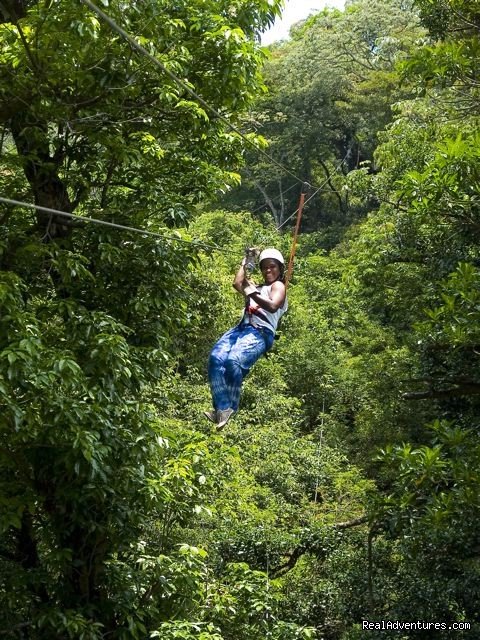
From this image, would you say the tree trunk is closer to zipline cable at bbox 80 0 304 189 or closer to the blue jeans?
zipline cable at bbox 80 0 304 189

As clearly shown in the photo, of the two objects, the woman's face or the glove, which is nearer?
the glove

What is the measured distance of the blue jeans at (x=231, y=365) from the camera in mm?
4898

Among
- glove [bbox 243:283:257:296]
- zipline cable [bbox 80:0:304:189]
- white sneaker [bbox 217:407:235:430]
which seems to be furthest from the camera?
glove [bbox 243:283:257:296]

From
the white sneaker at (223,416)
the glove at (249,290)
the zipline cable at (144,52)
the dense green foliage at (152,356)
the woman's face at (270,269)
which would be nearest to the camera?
the zipline cable at (144,52)

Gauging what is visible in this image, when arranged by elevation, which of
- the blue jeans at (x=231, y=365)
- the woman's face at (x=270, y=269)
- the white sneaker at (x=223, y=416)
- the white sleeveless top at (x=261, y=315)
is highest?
the woman's face at (x=270, y=269)

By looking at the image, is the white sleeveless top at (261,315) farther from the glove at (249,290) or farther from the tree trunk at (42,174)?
the tree trunk at (42,174)

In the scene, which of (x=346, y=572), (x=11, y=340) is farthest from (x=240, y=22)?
(x=346, y=572)

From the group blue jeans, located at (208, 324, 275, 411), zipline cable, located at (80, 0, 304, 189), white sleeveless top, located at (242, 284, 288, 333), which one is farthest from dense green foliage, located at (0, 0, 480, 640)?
white sleeveless top, located at (242, 284, 288, 333)

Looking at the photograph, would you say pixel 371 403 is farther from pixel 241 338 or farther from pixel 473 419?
pixel 241 338

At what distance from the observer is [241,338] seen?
16.7ft

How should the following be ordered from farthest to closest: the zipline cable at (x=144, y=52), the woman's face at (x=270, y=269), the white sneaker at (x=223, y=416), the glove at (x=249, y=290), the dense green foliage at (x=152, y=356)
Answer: the woman's face at (x=270, y=269) < the glove at (x=249, y=290) < the white sneaker at (x=223, y=416) < the dense green foliage at (x=152, y=356) < the zipline cable at (x=144, y=52)

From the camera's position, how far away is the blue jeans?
4898 mm

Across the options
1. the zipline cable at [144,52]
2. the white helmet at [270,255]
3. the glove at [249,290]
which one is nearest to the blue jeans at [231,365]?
the glove at [249,290]

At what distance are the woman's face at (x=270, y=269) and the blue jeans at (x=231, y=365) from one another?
1.02ft
